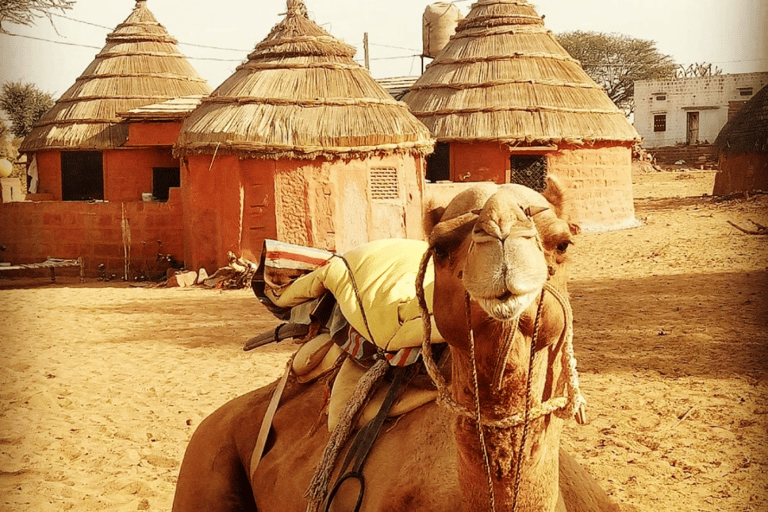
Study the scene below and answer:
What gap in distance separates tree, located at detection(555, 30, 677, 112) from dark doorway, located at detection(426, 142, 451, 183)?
38669 mm

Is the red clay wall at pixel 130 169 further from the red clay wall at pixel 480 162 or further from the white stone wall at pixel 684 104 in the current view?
the white stone wall at pixel 684 104

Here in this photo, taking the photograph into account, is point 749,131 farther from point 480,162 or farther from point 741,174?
point 480,162

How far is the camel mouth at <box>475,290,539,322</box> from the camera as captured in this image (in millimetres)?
1640

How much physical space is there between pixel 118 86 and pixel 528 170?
10.4m

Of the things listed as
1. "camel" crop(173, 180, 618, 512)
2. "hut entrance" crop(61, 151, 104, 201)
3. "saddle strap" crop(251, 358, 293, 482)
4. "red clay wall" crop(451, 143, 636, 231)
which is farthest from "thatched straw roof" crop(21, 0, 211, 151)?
"camel" crop(173, 180, 618, 512)

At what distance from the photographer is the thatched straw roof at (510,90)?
18562 millimetres

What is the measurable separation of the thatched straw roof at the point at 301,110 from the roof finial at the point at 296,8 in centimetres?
27

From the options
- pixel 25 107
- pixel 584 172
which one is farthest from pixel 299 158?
pixel 25 107

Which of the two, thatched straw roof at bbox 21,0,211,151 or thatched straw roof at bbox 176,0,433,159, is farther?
thatched straw roof at bbox 21,0,211,151

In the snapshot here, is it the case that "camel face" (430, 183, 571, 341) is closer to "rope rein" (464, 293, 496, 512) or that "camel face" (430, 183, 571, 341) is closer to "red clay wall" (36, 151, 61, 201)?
"rope rein" (464, 293, 496, 512)

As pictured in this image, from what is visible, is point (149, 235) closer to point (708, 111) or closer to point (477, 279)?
point (477, 279)

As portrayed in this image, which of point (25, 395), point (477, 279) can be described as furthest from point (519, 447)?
point (25, 395)

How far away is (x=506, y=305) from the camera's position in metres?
1.64

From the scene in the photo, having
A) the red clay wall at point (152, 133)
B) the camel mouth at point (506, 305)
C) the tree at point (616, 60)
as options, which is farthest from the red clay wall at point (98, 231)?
the tree at point (616, 60)
